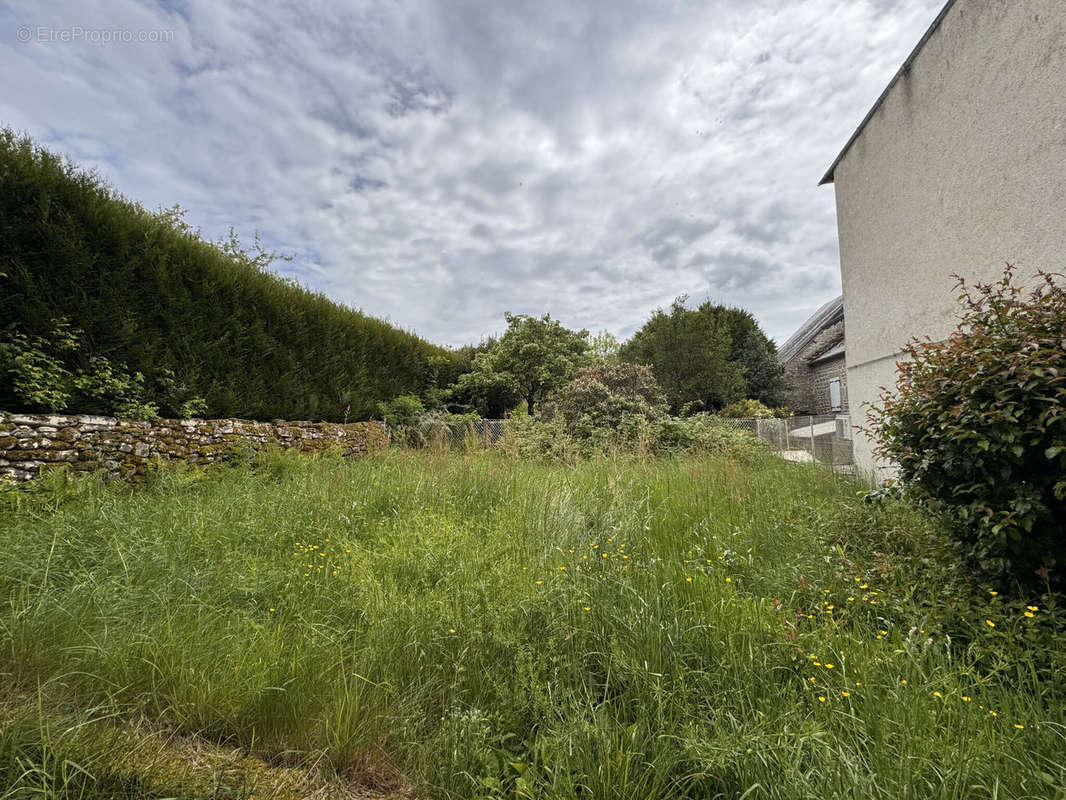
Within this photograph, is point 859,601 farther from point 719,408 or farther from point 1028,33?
point 719,408

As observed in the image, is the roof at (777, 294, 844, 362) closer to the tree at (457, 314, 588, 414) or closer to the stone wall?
the tree at (457, 314, 588, 414)

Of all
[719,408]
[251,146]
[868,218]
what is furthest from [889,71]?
[719,408]

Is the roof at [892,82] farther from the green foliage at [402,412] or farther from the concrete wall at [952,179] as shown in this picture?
the green foliage at [402,412]

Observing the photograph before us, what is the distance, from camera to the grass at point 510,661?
1.33 m

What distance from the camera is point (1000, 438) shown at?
216cm

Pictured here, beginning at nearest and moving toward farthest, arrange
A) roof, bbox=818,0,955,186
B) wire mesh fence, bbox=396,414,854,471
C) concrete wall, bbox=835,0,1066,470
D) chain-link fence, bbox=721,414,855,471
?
concrete wall, bbox=835,0,1066,470 → roof, bbox=818,0,955,186 → wire mesh fence, bbox=396,414,854,471 → chain-link fence, bbox=721,414,855,471

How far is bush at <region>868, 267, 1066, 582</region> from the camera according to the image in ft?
6.91

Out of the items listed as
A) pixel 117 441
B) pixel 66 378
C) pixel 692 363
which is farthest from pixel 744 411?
pixel 66 378

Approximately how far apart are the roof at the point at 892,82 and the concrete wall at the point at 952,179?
7 cm

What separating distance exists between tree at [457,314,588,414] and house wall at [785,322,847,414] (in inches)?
460

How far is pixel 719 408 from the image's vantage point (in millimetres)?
17812

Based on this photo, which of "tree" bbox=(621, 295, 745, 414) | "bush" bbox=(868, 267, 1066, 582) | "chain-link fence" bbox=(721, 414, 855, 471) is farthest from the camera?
"tree" bbox=(621, 295, 745, 414)

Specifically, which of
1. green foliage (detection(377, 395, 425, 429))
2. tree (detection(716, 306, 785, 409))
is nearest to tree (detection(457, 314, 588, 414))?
green foliage (detection(377, 395, 425, 429))

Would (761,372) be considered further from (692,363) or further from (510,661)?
(510,661)
